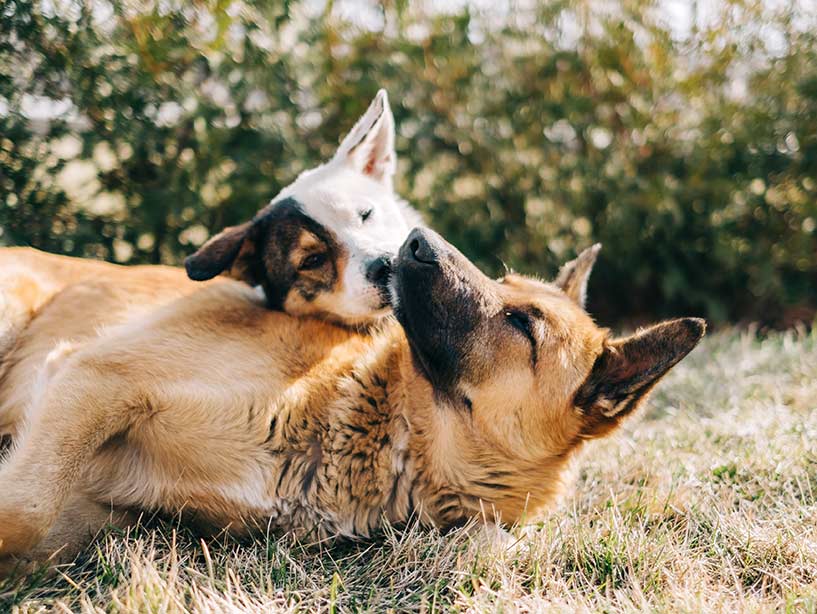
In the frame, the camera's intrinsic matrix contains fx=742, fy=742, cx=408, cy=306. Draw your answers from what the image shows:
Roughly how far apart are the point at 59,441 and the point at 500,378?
4.53 ft

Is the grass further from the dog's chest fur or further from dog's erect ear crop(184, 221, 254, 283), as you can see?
dog's erect ear crop(184, 221, 254, 283)

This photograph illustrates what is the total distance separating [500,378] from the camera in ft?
8.18

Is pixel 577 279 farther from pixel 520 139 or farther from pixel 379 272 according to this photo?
pixel 520 139

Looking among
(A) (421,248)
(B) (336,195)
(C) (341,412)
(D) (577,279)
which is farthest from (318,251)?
(D) (577,279)

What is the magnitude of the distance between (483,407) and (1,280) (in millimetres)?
1995

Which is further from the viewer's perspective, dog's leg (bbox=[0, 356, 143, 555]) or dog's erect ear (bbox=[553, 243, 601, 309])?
dog's erect ear (bbox=[553, 243, 601, 309])

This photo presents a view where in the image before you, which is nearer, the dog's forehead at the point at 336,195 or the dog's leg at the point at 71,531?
the dog's leg at the point at 71,531

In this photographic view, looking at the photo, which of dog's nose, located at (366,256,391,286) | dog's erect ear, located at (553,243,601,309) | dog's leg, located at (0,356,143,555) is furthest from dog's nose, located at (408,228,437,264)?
dog's leg, located at (0,356,143,555)

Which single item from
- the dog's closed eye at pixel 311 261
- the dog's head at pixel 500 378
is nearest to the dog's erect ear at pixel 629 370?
the dog's head at pixel 500 378

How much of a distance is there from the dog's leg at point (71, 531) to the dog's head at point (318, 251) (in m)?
0.97

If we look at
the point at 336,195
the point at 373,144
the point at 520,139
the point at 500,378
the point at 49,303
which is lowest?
the point at 49,303

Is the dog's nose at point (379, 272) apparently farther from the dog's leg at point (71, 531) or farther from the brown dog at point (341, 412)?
the dog's leg at point (71, 531)

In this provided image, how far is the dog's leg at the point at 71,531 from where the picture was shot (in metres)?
2.10

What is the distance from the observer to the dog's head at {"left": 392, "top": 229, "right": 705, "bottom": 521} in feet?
8.05
